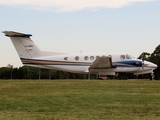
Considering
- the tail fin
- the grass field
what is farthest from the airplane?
the grass field

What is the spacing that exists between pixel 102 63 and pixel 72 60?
3276mm

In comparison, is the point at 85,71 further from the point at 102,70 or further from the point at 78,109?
the point at 78,109

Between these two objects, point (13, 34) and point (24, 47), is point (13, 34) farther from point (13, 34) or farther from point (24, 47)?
point (24, 47)

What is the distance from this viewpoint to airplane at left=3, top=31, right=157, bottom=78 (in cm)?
3162

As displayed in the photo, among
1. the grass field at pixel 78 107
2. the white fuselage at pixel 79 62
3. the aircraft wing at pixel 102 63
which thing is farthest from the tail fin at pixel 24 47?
the grass field at pixel 78 107

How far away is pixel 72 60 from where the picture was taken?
3183cm

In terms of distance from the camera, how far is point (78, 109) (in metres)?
10.2

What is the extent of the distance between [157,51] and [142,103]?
59006mm

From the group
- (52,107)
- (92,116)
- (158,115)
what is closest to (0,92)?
(52,107)

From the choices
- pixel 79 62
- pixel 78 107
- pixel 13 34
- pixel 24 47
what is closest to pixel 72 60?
pixel 79 62

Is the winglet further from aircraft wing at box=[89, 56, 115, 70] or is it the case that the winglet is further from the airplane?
aircraft wing at box=[89, 56, 115, 70]

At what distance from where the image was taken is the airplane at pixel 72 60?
104ft

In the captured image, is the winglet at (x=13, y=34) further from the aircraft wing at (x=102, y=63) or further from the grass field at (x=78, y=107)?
the grass field at (x=78, y=107)

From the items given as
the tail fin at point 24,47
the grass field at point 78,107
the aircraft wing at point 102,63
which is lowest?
the grass field at point 78,107
